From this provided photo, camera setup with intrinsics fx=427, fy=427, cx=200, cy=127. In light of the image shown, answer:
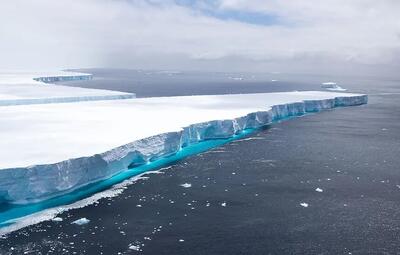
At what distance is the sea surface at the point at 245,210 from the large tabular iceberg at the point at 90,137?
4.50 ft

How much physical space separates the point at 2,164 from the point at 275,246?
9.68m

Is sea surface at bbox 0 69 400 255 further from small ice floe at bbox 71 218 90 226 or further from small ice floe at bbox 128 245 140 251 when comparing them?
small ice floe at bbox 71 218 90 226

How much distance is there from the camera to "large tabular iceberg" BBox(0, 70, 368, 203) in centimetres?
1514

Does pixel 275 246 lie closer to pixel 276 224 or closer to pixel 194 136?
pixel 276 224

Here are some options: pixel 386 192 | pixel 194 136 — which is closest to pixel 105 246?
pixel 386 192

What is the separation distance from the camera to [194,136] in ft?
Result: 84.3

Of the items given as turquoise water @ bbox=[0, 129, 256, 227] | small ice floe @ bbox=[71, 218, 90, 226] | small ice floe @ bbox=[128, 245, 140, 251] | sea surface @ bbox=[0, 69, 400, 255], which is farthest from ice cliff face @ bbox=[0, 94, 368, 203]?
small ice floe @ bbox=[128, 245, 140, 251]

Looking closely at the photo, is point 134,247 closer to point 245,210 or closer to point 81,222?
point 81,222

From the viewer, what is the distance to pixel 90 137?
20156 millimetres

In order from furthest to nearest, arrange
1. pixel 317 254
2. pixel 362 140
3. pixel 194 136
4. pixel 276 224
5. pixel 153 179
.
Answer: pixel 362 140 < pixel 194 136 < pixel 153 179 < pixel 276 224 < pixel 317 254

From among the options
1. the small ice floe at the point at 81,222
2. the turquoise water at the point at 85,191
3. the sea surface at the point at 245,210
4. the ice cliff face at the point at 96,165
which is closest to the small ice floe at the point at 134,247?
the sea surface at the point at 245,210

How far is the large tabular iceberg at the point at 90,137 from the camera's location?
15.1 meters

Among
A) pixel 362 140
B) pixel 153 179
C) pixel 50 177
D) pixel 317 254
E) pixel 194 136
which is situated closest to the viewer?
pixel 317 254

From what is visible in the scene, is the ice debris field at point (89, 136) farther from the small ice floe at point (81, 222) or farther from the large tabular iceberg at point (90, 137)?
the small ice floe at point (81, 222)
